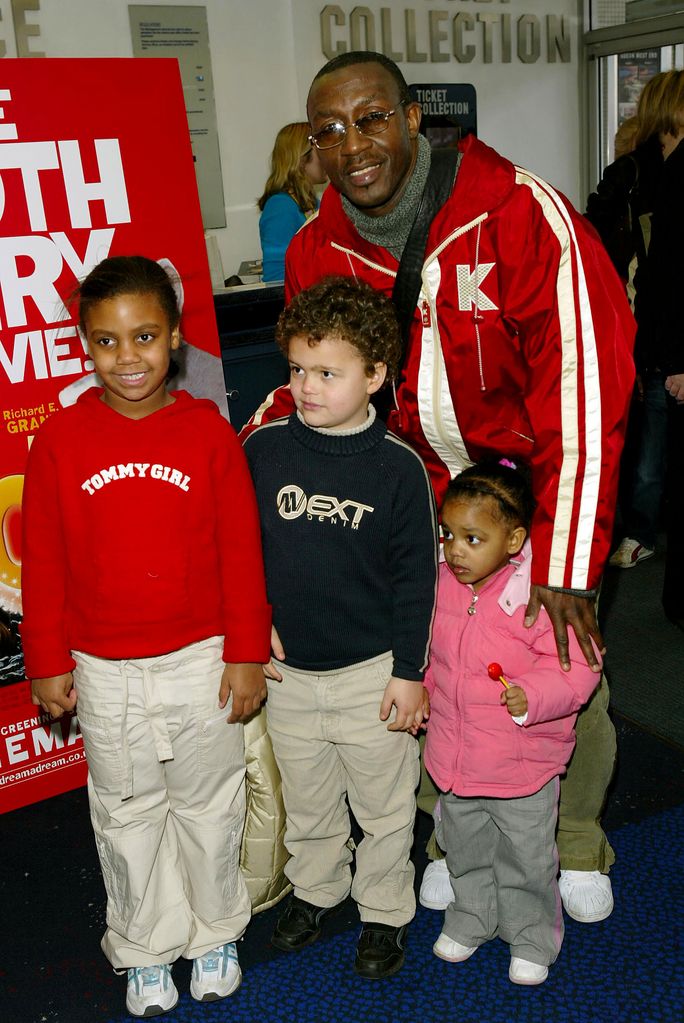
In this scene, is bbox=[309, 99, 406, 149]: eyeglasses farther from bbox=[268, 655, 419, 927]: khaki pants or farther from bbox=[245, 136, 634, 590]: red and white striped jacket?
bbox=[268, 655, 419, 927]: khaki pants

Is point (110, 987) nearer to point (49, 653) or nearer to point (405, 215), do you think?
point (49, 653)

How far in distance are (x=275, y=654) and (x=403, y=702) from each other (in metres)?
0.25

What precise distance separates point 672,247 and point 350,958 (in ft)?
7.25

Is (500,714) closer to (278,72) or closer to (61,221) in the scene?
(61,221)

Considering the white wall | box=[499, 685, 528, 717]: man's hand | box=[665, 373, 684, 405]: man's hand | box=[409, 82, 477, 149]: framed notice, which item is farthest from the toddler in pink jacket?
box=[409, 82, 477, 149]: framed notice

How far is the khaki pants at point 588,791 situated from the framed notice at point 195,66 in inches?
154

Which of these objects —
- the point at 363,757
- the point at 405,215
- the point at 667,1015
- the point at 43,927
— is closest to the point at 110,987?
the point at 43,927

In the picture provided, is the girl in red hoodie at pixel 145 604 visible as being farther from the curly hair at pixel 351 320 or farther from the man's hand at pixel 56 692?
the curly hair at pixel 351 320

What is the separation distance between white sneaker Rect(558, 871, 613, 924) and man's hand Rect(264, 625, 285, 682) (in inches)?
28.6

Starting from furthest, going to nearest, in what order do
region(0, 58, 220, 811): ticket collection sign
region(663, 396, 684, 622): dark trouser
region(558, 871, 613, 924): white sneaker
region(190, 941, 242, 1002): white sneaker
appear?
region(663, 396, 684, 622): dark trouser
region(0, 58, 220, 811): ticket collection sign
region(558, 871, 613, 924): white sneaker
region(190, 941, 242, 1002): white sneaker

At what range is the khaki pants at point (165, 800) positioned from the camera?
1.70m

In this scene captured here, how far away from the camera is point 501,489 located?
169cm

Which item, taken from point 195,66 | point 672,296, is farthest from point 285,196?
point 672,296

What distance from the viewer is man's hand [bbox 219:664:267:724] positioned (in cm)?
173
